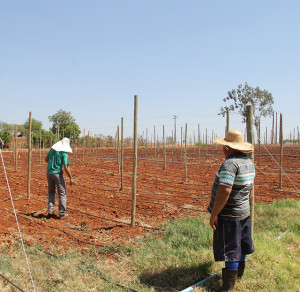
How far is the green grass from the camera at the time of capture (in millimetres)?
2852

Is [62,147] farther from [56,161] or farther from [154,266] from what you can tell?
[154,266]

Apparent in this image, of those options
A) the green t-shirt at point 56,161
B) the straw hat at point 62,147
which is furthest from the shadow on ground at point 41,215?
the straw hat at point 62,147

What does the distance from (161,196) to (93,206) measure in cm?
185

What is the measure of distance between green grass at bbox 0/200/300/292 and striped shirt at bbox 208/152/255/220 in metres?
0.73

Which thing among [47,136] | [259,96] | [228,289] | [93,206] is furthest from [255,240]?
[47,136]

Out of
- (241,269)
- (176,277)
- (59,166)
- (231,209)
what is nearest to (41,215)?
(59,166)

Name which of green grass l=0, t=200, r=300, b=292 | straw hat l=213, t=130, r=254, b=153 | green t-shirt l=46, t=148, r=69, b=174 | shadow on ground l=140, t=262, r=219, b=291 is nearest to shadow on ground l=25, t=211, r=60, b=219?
green t-shirt l=46, t=148, r=69, b=174

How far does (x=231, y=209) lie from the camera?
2.64 m

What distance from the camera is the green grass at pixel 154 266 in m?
2.85

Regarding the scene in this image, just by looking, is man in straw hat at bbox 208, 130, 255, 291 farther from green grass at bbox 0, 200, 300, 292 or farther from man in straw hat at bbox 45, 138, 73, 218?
man in straw hat at bbox 45, 138, 73, 218

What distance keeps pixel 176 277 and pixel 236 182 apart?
1171 mm

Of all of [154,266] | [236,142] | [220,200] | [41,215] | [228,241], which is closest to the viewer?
[220,200]

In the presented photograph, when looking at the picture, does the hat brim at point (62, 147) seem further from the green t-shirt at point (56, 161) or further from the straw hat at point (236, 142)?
the straw hat at point (236, 142)

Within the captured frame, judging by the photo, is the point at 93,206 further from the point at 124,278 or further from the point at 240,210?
the point at 240,210
